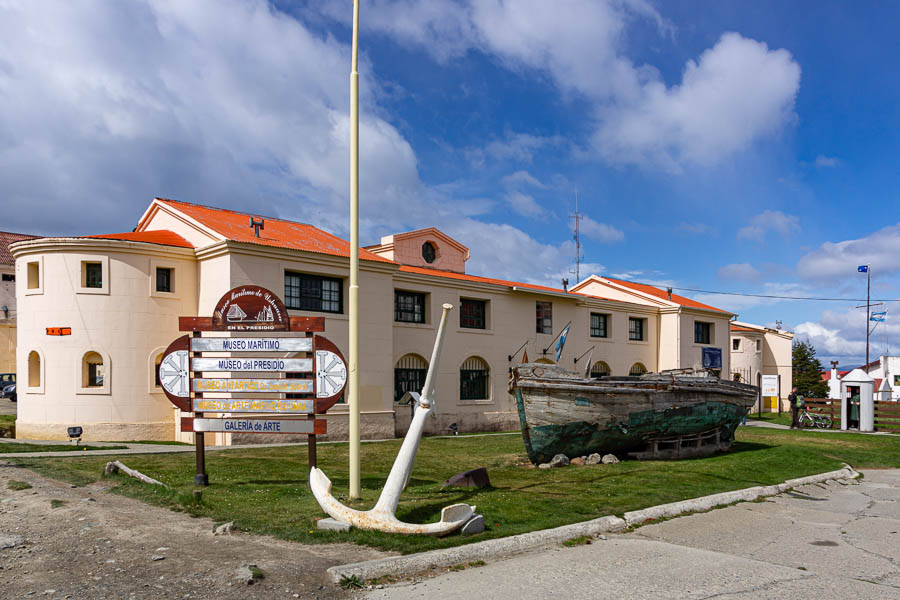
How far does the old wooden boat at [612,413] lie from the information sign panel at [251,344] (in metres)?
5.37

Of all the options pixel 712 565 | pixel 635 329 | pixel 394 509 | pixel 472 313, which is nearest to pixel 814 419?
pixel 635 329

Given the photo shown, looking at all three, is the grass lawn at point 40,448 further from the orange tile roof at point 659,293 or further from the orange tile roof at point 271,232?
the orange tile roof at point 659,293

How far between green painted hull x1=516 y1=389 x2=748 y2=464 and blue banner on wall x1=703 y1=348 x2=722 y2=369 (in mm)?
22469

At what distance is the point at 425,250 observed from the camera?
100 ft

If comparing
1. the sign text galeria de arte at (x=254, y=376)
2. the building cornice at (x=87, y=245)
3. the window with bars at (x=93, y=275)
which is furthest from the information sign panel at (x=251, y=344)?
the window with bars at (x=93, y=275)

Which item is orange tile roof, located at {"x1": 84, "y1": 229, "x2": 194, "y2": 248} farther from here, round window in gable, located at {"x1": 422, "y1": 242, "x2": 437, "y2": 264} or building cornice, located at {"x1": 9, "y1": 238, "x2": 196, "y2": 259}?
round window in gable, located at {"x1": 422, "y1": 242, "x2": 437, "y2": 264}

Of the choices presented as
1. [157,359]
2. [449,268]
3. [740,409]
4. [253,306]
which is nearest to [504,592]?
[253,306]

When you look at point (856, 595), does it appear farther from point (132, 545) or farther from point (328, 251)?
point (328, 251)

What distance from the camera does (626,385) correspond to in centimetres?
1506

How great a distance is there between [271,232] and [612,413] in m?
14.3

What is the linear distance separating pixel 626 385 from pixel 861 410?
694 inches

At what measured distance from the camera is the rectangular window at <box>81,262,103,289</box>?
20.1 metres

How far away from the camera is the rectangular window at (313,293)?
2150 cm

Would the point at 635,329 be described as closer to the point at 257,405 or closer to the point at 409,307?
the point at 409,307
